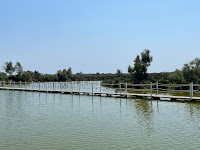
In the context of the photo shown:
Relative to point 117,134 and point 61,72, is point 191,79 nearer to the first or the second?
point 117,134

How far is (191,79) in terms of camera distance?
115ft

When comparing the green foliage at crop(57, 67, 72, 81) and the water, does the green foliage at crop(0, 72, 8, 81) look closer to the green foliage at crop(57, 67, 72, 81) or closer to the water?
the green foliage at crop(57, 67, 72, 81)

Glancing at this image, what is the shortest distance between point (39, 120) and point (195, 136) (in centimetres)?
671

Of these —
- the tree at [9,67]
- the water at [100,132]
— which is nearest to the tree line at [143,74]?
the tree at [9,67]

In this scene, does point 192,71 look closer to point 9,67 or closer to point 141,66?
point 141,66

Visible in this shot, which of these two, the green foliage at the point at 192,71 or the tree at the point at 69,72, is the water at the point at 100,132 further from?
the tree at the point at 69,72

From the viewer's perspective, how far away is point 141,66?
48438 millimetres

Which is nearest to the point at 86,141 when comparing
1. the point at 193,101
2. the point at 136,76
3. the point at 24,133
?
the point at 24,133

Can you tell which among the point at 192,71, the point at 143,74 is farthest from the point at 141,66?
the point at 192,71

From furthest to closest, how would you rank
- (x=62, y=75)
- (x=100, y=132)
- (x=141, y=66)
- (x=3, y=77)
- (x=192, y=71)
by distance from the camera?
(x=62, y=75), (x=3, y=77), (x=141, y=66), (x=192, y=71), (x=100, y=132)

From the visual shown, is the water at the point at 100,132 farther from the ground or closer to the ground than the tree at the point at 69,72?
closer to the ground

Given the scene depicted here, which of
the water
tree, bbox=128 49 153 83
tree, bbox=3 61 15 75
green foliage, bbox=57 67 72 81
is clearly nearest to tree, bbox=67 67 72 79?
green foliage, bbox=57 67 72 81

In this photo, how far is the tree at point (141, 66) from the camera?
48.5m

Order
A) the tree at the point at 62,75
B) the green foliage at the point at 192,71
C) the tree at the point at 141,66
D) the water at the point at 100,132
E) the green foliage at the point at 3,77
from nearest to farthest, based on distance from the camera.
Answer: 1. the water at the point at 100,132
2. the green foliage at the point at 192,71
3. the tree at the point at 141,66
4. the green foliage at the point at 3,77
5. the tree at the point at 62,75
